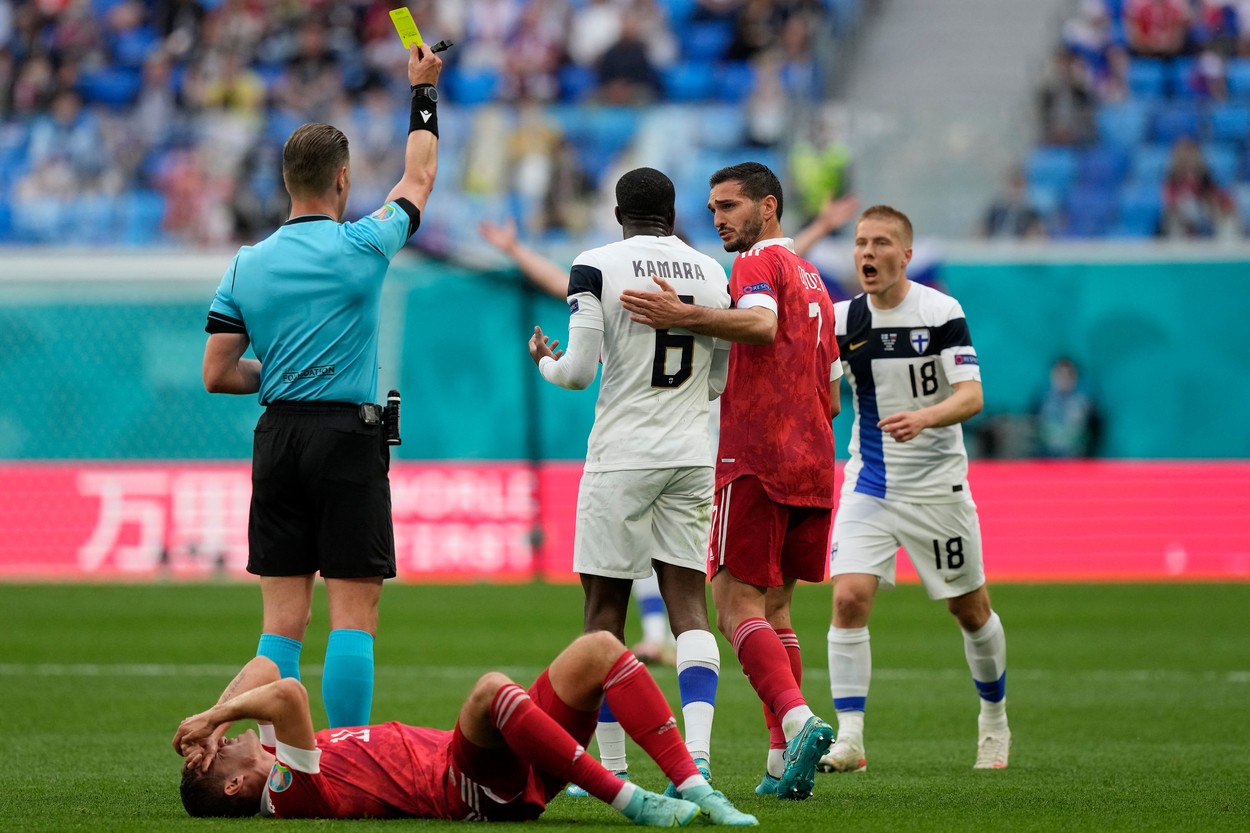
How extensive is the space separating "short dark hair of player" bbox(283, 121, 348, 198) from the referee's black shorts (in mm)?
793

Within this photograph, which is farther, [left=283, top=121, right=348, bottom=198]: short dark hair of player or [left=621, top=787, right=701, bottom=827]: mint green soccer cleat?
[left=283, top=121, right=348, bottom=198]: short dark hair of player

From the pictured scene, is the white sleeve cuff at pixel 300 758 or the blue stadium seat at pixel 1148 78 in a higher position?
the blue stadium seat at pixel 1148 78

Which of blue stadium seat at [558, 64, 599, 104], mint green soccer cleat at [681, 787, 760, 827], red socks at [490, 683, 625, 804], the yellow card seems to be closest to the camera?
red socks at [490, 683, 625, 804]

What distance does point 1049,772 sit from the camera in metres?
7.50

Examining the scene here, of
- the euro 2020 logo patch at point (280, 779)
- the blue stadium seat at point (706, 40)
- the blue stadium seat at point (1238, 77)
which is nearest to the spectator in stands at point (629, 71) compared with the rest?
the blue stadium seat at point (706, 40)

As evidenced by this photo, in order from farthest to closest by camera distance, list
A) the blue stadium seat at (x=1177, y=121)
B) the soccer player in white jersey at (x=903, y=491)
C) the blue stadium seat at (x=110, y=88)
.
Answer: the blue stadium seat at (x=110, y=88)
the blue stadium seat at (x=1177, y=121)
the soccer player in white jersey at (x=903, y=491)

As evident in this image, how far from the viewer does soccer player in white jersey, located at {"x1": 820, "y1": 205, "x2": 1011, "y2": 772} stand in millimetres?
7840

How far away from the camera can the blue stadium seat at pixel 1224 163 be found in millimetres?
21047

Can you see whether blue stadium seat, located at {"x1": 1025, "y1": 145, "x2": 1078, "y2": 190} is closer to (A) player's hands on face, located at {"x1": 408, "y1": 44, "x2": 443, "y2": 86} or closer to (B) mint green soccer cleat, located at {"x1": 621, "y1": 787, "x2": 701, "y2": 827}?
(A) player's hands on face, located at {"x1": 408, "y1": 44, "x2": 443, "y2": 86}

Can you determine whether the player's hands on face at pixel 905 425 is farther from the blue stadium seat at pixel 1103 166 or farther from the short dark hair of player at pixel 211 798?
the blue stadium seat at pixel 1103 166

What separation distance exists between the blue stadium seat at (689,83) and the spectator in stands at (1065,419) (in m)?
6.22

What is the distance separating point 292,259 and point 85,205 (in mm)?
17678

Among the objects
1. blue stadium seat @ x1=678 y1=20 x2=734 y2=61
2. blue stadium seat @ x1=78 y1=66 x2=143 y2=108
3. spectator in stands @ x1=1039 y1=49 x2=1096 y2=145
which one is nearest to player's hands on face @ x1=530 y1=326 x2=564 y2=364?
spectator in stands @ x1=1039 y1=49 x2=1096 y2=145

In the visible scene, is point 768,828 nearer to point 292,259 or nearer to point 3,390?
point 292,259
